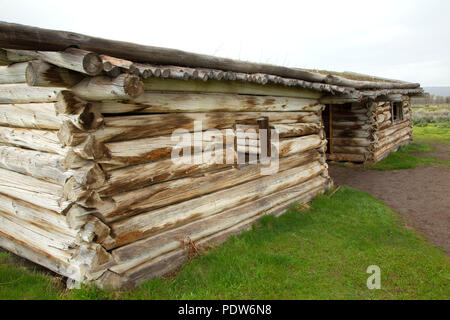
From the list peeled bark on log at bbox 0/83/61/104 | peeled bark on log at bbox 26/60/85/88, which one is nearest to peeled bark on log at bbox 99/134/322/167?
peeled bark on log at bbox 26/60/85/88

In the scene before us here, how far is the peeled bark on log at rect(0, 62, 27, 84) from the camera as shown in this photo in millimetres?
3516

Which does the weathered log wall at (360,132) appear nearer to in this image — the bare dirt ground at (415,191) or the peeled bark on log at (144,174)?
the bare dirt ground at (415,191)

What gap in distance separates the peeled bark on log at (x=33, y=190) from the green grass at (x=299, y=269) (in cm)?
91

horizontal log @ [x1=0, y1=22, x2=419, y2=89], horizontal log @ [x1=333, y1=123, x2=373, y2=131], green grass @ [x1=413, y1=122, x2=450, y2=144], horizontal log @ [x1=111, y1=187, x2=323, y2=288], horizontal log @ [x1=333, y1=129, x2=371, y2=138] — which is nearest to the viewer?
horizontal log @ [x1=0, y1=22, x2=419, y2=89]

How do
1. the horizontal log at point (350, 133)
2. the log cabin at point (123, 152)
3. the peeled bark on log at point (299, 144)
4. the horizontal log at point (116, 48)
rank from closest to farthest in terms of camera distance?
the horizontal log at point (116, 48)
the log cabin at point (123, 152)
the peeled bark on log at point (299, 144)
the horizontal log at point (350, 133)

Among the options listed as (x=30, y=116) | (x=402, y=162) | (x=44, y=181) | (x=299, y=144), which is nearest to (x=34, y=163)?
(x=44, y=181)

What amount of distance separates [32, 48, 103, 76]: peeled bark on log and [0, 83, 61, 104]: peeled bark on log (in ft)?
1.34

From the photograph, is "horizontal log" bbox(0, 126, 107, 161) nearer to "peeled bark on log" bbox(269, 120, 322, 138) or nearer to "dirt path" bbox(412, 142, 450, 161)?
"peeled bark on log" bbox(269, 120, 322, 138)

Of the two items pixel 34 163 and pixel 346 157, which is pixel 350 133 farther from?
pixel 34 163

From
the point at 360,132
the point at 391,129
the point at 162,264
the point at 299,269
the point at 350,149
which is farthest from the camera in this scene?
the point at 391,129

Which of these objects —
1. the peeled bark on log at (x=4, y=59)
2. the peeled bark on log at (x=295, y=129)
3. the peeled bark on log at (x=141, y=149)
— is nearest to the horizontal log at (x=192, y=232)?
the peeled bark on log at (x=141, y=149)

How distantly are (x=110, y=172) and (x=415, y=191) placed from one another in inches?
295

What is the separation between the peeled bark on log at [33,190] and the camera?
351 cm

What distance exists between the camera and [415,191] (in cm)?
795
